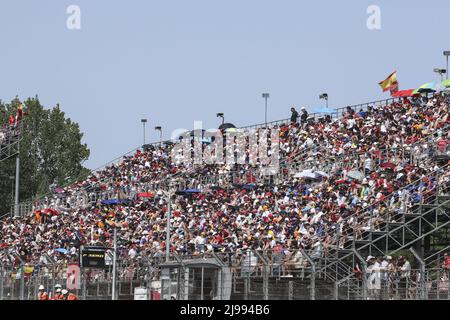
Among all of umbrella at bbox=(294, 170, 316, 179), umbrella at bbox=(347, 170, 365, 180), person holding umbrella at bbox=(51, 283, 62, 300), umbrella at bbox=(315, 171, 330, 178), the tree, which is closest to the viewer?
person holding umbrella at bbox=(51, 283, 62, 300)

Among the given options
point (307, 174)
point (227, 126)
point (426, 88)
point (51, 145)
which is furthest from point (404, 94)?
point (51, 145)

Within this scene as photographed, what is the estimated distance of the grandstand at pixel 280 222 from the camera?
1209 inches

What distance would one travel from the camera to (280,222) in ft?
149

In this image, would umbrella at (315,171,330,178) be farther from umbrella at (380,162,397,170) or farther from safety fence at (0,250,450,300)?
safety fence at (0,250,450,300)

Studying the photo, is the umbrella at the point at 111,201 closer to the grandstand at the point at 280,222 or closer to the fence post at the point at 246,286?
the grandstand at the point at 280,222

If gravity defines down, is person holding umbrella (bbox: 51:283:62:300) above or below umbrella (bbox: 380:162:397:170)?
below

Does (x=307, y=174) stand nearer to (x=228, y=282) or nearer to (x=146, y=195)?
(x=146, y=195)

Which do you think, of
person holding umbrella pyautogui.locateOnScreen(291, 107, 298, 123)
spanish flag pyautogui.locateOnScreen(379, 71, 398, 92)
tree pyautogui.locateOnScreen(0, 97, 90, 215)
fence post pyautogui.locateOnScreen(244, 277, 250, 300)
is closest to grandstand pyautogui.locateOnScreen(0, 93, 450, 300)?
fence post pyautogui.locateOnScreen(244, 277, 250, 300)

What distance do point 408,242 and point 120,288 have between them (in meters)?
13.0

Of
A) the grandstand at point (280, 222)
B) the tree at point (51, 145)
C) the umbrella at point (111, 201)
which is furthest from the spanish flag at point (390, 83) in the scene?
the tree at point (51, 145)

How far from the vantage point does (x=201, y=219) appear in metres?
50.6

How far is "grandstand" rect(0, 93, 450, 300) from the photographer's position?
30719 mm
